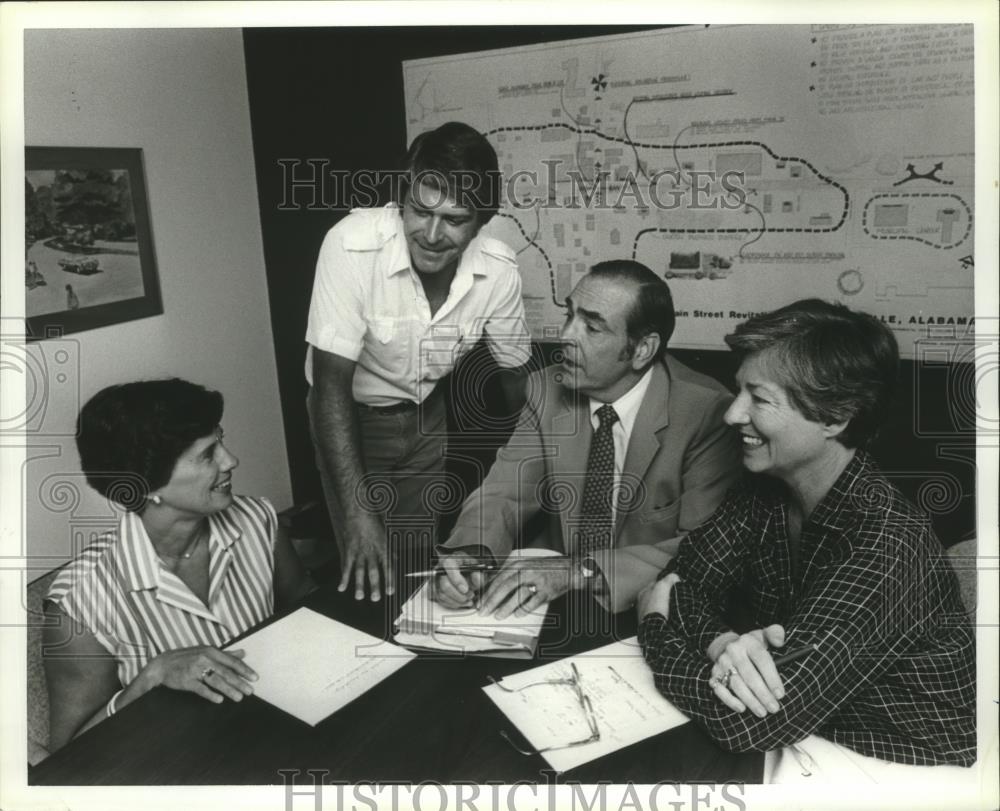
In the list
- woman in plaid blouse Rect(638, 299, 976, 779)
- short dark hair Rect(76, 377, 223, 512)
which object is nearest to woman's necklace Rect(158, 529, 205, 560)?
short dark hair Rect(76, 377, 223, 512)

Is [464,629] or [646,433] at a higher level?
[646,433]

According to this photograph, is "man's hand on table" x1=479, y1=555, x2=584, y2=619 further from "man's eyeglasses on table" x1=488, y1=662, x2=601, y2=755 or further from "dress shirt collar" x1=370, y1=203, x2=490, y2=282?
"dress shirt collar" x1=370, y1=203, x2=490, y2=282

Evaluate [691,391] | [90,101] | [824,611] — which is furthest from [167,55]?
[824,611]

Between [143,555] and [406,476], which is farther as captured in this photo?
[406,476]

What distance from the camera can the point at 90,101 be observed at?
145 centimetres

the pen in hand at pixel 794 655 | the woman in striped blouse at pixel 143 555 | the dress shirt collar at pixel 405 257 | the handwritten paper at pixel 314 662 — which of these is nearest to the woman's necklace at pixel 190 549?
the woman in striped blouse at pixel 143 555

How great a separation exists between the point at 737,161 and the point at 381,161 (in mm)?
668

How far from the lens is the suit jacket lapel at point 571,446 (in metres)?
1.54

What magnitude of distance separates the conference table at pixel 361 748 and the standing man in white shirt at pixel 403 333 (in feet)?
1.00

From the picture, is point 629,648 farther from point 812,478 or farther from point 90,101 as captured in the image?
point 90,101

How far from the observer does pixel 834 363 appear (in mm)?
1309
